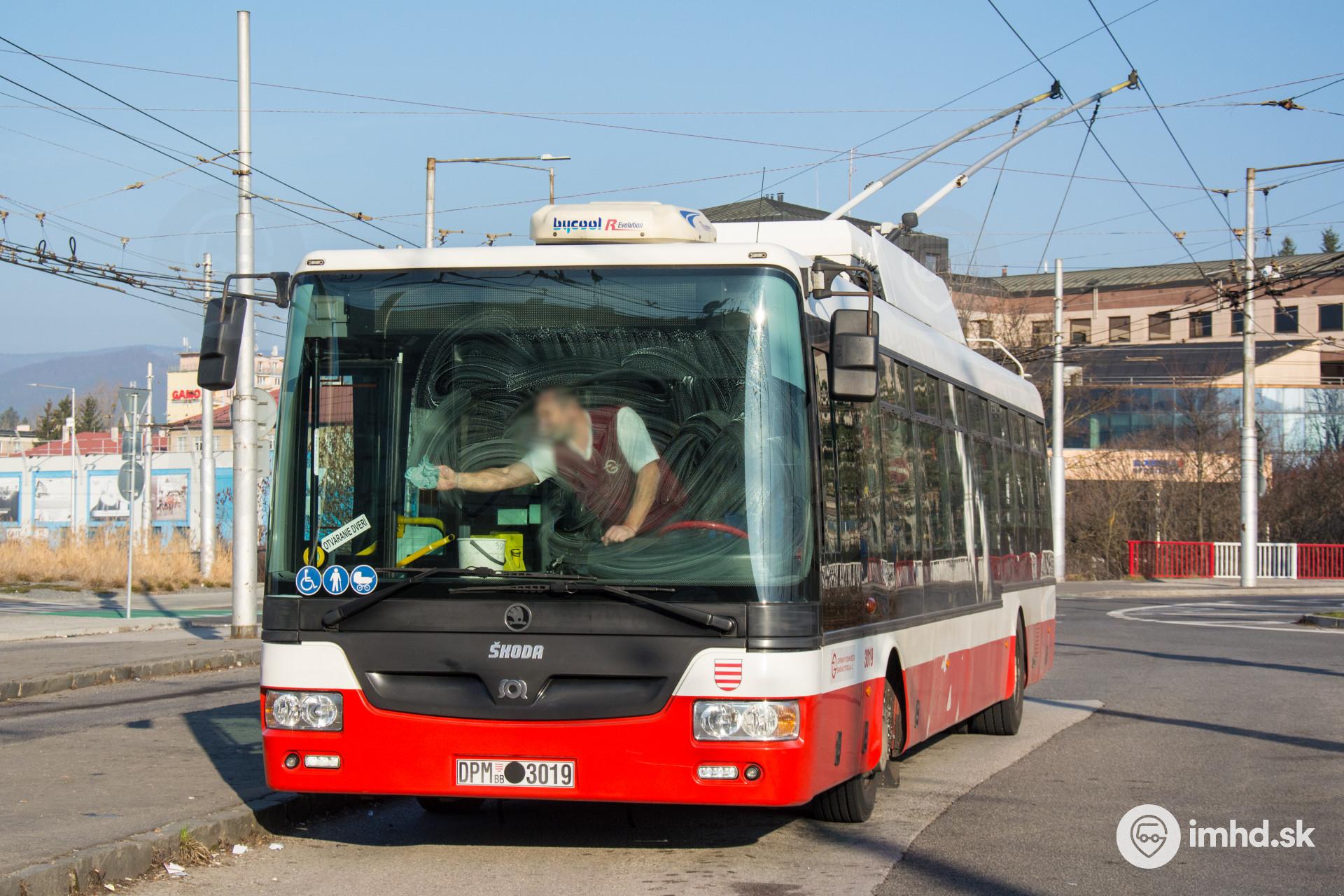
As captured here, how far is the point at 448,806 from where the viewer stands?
27.9ft

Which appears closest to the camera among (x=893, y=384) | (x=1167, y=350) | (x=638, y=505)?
(x=638, y=505)

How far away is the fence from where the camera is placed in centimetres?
A: 5175

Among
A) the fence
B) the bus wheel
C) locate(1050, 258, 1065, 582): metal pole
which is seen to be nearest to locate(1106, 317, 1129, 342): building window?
the fence

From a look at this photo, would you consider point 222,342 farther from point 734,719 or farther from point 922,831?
point 922,831

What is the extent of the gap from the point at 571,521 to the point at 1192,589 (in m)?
40.0

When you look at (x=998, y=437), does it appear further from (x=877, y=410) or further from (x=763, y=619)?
(x=763, y=619)

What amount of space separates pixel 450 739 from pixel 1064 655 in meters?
15.9

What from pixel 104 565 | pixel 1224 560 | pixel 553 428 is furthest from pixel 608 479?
pixel 1224 560

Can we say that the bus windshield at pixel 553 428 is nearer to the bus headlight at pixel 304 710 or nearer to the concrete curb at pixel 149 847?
the bus headlight at pixel 304 710

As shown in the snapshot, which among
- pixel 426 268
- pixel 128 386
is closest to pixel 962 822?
pixel 426 268

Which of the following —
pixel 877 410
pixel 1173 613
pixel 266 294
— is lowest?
pixel 1173 613

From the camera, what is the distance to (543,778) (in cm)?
660

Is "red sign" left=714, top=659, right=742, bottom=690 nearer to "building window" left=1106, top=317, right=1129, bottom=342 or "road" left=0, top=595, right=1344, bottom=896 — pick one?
"road" left=0, top=595, right=1344, bottom=896

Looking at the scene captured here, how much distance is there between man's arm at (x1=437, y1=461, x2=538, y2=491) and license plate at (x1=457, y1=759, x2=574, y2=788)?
1172mm
